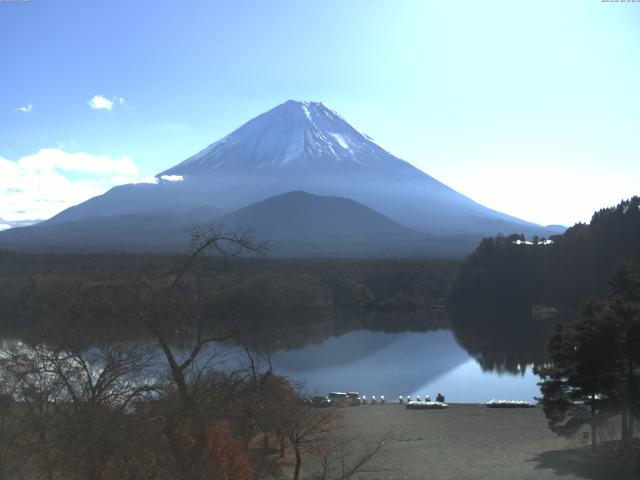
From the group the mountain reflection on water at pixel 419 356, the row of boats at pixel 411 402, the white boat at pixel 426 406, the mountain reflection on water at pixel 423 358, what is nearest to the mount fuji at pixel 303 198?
the mountain reflection on water at pixel 419 356

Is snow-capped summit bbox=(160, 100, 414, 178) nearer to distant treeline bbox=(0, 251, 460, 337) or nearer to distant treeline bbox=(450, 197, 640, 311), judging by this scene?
distant treeline bbox=(0, 251, 460, 337)

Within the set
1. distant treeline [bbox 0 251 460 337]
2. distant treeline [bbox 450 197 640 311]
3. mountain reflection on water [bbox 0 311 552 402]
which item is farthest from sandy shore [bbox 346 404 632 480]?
distant treeline [bbox 450 197 640 311]

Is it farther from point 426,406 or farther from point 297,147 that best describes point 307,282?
point 297,147

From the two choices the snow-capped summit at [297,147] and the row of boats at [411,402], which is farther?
the snow-capped summit at [297,147]

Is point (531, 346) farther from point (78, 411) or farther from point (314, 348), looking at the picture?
point (78, 411)

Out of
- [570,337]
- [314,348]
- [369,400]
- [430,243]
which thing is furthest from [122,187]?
[570,337]

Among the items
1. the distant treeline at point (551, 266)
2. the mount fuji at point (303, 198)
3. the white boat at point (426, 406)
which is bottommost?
the white boat at point (426, 406)

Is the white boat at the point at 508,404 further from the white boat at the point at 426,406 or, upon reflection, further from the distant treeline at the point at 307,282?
the distant treeline at the point at 307,282
